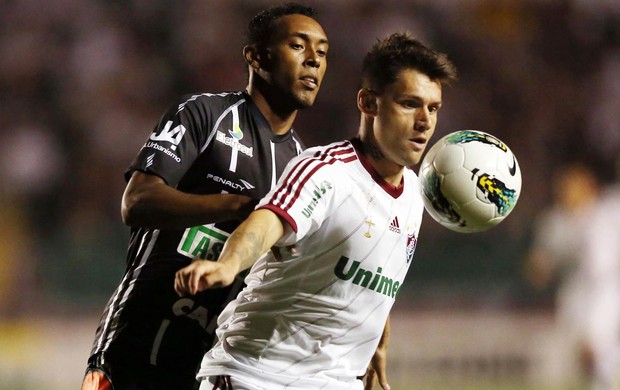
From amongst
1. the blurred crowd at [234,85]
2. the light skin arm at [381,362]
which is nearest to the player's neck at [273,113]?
the light skin arm at [381,362]

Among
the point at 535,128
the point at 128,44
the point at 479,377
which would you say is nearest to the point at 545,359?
the point at 479,377

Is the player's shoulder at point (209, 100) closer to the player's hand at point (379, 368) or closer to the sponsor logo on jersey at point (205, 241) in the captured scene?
the sponsor logo on jersey at point (205, 241)

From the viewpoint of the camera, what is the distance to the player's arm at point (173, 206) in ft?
12.1

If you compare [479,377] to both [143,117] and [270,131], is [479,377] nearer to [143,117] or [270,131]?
[143,117]

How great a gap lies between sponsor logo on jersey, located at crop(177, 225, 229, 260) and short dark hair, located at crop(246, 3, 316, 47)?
0.91m

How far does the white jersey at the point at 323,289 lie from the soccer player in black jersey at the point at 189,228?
38 cm

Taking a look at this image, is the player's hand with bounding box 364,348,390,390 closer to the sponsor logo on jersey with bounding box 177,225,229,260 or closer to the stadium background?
the sponsor logo on jersey with bounding box 177,225,229,260

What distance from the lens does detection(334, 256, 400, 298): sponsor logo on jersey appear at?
12.3ft

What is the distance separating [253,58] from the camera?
4.65 meters

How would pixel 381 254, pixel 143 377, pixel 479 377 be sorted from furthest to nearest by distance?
pixel 479 377 < pixel 143 377 < pixel 381 254

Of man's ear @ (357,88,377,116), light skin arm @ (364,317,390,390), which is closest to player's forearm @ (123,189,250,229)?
man's ear @ (357,88,377,116)

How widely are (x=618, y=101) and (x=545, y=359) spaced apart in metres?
4.48

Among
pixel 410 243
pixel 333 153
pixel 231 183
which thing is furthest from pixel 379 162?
pixel 231 183

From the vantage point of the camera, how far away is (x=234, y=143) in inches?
171
